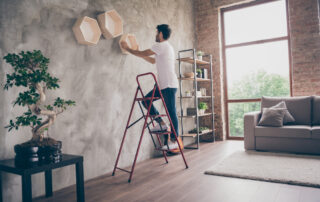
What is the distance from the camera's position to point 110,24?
124 inches

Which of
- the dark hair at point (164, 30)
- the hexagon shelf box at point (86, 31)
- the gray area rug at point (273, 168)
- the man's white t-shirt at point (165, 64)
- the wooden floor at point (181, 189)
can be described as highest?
the dark hair at point (164, 30)

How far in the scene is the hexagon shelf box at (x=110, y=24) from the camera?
3.04 meters

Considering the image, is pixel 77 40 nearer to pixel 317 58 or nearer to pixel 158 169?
pixel 158 169

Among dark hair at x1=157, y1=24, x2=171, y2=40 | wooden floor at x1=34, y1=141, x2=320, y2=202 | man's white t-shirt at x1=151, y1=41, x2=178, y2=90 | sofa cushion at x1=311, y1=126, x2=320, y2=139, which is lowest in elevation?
wooden floor at x1=34, y1=141, x2=320, y2=202

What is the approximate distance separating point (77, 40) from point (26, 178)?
5.47 ft

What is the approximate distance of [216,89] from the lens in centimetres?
550

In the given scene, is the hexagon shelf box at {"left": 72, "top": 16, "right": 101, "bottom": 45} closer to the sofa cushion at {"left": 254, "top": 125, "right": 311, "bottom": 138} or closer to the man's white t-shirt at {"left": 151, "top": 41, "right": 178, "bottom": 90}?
the man's white t-shirt at {"left": 151, "top": 41, "right": 178, "bottom": 90}

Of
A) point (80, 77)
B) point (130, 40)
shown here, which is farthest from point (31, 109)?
point (130, 40)

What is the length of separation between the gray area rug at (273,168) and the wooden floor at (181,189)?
4.3 inches

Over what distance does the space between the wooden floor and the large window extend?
2597 millimetres

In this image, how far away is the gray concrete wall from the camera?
2236mm

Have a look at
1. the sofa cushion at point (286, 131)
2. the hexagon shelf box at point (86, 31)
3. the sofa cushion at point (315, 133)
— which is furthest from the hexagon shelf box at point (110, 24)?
the sofa cushion at point (315, 133)

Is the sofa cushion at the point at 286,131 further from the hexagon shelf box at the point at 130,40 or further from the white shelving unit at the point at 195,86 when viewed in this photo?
the hexagon shelf box at the point at 130,40

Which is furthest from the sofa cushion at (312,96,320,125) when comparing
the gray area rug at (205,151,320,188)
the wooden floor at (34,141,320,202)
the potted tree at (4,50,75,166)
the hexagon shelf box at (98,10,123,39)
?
the potted tree at (4,50,75,166)
